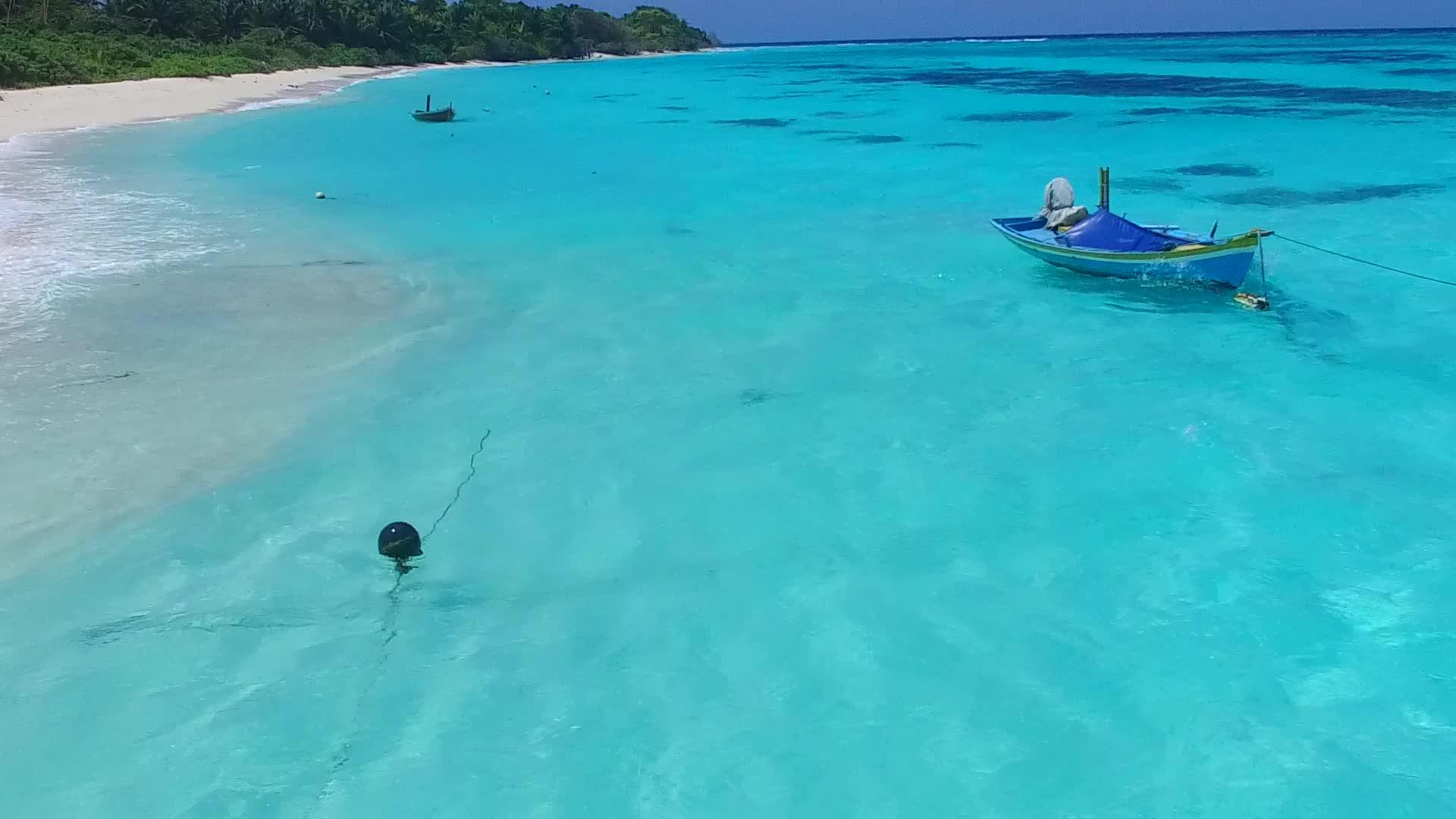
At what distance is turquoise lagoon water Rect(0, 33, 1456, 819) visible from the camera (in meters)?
5.80

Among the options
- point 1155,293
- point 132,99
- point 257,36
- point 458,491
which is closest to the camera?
point 458,491

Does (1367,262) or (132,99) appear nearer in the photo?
(1367,262)

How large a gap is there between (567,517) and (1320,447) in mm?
7310

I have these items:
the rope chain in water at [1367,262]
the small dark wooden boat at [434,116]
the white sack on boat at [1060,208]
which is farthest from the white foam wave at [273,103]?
the rope chain in water at [1367,262]

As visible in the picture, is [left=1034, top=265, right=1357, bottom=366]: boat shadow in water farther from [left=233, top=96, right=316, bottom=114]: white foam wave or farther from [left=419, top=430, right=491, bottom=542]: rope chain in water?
[left=233, top=96, right=316, bottom=114]: white foam wave

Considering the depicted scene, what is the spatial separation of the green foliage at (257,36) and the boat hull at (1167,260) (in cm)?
3764

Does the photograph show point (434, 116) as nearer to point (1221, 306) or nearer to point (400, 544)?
point (1221, 306)

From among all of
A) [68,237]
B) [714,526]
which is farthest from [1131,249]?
[68,237]

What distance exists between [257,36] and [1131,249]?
197ft

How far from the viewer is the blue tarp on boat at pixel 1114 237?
13.2 meters

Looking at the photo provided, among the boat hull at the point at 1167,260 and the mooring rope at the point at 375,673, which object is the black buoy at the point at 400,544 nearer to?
the mooring rope at the point at 375,673

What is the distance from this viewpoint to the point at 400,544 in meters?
7.40

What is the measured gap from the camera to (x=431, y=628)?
6828 mm

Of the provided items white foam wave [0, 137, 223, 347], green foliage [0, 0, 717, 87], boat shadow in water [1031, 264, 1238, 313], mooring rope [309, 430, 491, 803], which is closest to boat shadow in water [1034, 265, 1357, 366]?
boat shadow in water [1031, 264, 1238, 313]
